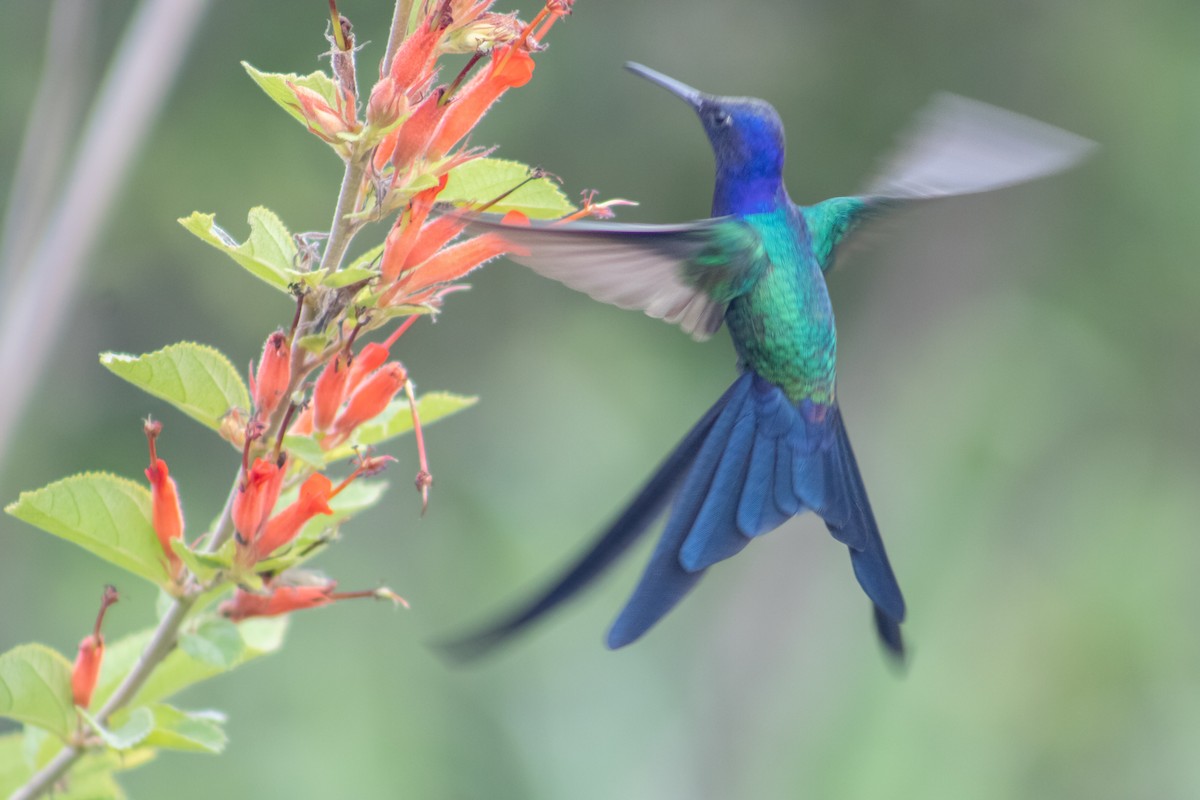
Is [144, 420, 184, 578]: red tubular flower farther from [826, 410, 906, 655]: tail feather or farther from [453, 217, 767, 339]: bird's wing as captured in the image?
[826, 410, 906, 655]: tail feather

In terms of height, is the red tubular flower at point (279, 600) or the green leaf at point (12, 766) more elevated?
the red tubular flower at point (279, 600)

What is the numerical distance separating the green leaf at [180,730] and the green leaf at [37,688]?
0.31 feet

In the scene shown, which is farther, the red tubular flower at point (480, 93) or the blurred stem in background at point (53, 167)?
the blurred stem in background at point (53, 167)

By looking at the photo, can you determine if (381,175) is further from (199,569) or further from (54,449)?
(54,449)

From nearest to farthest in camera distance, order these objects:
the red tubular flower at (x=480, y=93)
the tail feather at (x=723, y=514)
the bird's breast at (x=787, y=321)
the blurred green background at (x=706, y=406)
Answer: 1. the red tubular flower at (x=480, y=93)
2. the tail feather at (x=723, y=514)
3. the bird's breast at (x=787, y=321)
4. the blurred green background at (x=706, y=406)

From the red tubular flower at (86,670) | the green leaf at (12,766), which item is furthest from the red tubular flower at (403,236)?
the green leaf at (12,766)

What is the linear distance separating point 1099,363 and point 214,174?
3.19m

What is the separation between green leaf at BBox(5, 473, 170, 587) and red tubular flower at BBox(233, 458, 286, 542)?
13 centimetres

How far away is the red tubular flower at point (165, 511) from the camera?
48.1 inches

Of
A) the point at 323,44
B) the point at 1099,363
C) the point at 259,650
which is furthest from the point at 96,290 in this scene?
the point at 1099,363

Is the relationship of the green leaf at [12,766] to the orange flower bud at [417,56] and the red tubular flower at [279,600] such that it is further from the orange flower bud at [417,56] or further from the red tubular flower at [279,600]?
the orange flower bud at [417,56]

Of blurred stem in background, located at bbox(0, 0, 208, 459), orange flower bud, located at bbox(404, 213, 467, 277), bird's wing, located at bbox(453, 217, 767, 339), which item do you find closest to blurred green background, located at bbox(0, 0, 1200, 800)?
blurred stem in background, located at bbox(0, 0, 208, 459)

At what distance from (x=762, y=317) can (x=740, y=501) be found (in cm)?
32

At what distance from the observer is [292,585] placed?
125cm
